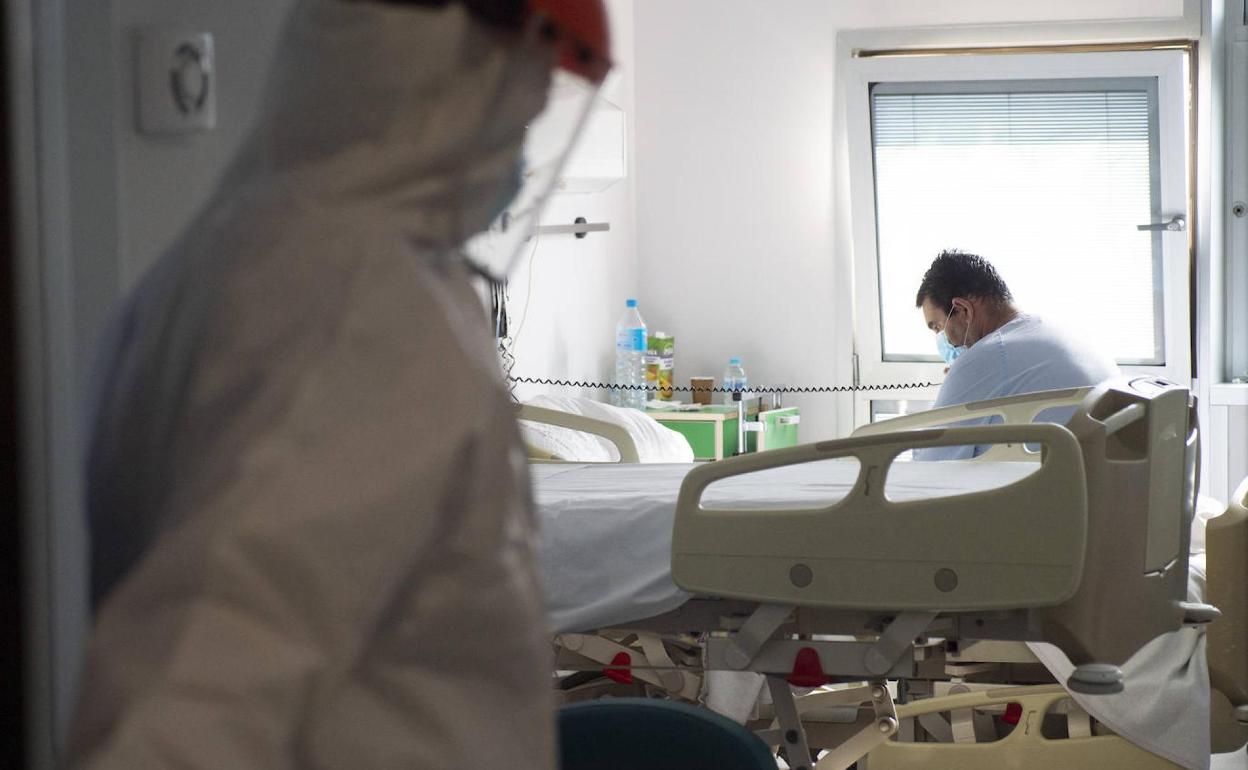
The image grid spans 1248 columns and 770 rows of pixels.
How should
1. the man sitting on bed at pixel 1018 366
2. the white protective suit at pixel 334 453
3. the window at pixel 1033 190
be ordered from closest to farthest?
the white protective suit at pixel 334 453 < the man sitting on bed at pixel 1018 366 < the window at pixel 1033 190

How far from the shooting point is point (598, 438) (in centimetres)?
378

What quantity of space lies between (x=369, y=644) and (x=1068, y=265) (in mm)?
4666

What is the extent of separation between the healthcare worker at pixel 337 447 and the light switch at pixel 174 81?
0.59m

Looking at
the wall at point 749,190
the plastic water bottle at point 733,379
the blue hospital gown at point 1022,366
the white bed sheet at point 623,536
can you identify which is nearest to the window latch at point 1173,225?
the wall at point 749,190

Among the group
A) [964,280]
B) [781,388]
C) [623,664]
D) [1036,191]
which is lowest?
[623,664]

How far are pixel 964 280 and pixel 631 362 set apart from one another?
1700 millimetres

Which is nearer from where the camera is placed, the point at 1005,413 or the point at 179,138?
the point at 179,138

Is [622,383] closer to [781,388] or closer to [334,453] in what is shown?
[781,388]

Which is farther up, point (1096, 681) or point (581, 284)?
point (581, 284)

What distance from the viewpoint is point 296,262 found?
2.53ft

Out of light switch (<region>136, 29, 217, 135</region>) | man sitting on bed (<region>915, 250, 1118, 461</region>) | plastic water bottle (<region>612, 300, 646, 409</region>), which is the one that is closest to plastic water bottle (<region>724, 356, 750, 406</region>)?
plastic water bottle (<region>612, 300, 646, 409</region>)

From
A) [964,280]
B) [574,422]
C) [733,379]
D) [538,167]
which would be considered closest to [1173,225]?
[964,280]

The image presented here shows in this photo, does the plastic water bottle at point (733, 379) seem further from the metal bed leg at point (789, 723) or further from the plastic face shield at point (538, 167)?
the plastic face shield at point (538, 167)

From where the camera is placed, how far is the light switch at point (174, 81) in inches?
55.3
